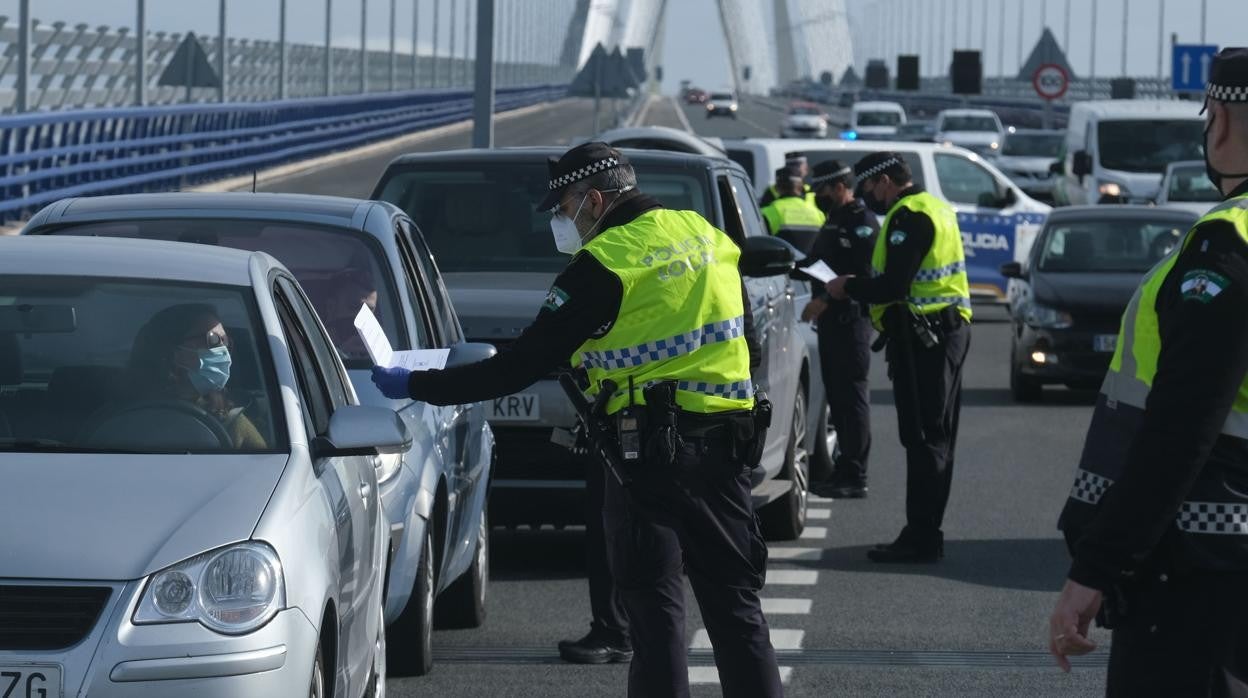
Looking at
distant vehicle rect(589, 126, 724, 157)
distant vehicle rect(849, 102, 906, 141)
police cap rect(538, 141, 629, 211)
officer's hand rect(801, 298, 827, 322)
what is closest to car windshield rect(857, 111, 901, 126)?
distant vehicle rect(849, 102, 906, 141)

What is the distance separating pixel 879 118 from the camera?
77625 mm

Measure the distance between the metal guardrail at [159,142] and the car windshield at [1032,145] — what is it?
583 inches

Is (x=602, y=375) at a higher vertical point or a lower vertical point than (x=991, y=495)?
higher

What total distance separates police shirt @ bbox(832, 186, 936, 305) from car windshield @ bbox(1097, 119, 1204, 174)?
23.1m

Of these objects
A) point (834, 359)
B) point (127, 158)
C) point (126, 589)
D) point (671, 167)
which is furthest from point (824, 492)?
point (127, 158)

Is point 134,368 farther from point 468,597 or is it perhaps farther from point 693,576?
point 468,597

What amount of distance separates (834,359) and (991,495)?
1.13 m

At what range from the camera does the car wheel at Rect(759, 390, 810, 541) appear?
11.2 meters

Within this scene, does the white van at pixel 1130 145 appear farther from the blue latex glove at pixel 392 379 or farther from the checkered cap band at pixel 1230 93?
the checkered cap band at pixel 1230 93

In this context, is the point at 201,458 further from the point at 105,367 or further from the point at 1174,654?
the point at 1174,654

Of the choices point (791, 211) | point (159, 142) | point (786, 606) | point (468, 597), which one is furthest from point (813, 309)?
point (159, 142)

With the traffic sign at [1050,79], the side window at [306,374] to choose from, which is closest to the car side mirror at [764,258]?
the side window at [306,374]

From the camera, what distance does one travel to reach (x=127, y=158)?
3266 cm

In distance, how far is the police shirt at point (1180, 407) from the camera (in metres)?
3.97
